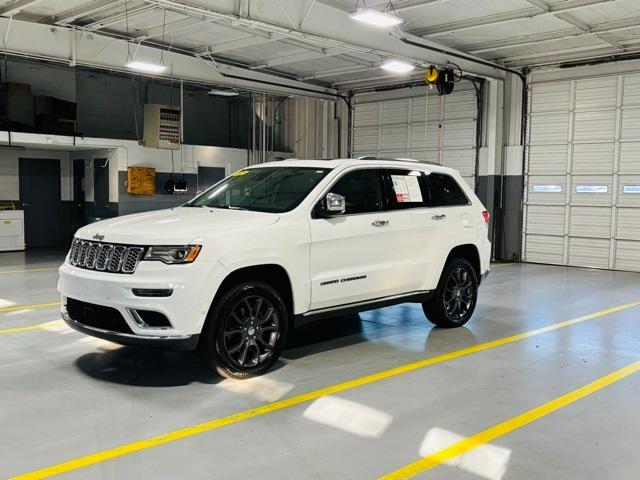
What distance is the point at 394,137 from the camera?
16438mm

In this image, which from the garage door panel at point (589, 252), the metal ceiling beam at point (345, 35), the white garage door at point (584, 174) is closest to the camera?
the metal ceiling beam at point (345, 35)

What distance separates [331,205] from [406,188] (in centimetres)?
127

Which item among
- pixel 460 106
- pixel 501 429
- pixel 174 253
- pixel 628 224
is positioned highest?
pixel 460 106

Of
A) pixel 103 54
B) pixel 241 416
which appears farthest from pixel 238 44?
pixel 241 416

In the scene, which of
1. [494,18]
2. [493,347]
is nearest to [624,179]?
[494,18]

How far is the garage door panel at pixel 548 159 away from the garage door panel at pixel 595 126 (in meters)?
0.43

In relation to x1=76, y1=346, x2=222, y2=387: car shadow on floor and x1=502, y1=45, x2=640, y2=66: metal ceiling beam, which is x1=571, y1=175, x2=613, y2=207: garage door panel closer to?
x1=502, y1=45, x2=640, y2=66: metal ceiling beam

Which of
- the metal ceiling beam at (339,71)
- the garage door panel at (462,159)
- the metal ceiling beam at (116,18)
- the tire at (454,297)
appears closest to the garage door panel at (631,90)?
the garage door panel at (462,159)

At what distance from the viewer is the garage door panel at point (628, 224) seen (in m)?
12.8

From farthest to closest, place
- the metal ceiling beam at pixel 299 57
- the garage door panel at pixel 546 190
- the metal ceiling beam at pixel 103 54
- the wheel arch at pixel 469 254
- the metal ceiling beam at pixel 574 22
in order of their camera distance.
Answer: the garage door panel at pixel 546 190 < the metal ceiling beam at pixel 299 57 < the metal ceiling beam at pixel 103 54 < the metal ceiling beam at pixel 574 22 < the wheel arch at pixel 469 254

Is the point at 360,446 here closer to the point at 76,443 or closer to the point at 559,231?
the point at 76,443

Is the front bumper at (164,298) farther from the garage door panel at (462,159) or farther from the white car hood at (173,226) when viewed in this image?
the garage door panel at (462,159)

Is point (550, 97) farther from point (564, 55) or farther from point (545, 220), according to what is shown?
→ point (545, 220)

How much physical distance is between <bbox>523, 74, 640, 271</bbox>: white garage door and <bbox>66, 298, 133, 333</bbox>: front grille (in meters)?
11.5
